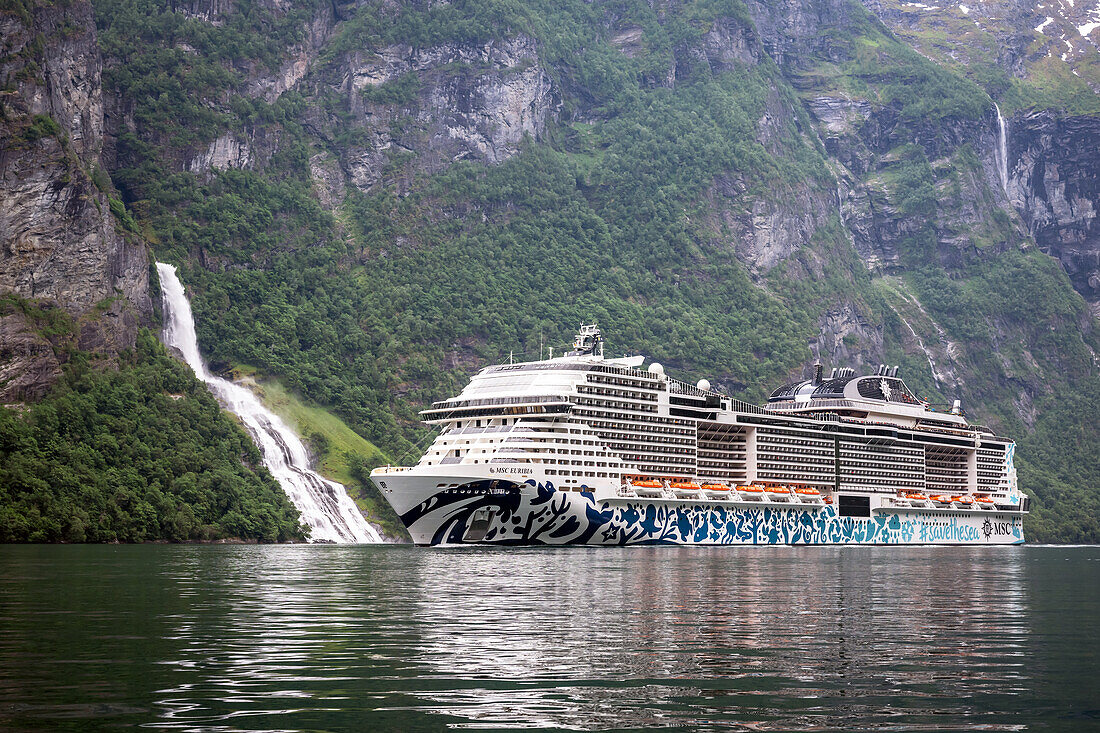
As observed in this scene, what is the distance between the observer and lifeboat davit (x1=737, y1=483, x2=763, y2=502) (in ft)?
435

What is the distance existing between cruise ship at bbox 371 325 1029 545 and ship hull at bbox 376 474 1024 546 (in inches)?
6.2

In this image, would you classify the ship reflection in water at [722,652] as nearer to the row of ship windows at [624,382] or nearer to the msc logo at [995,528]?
the row of ship windows at [624,382]

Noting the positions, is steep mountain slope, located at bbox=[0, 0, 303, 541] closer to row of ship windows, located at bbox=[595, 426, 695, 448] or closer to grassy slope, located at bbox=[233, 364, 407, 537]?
grassy slope, located at bbox=[233, 364, 407, 537]

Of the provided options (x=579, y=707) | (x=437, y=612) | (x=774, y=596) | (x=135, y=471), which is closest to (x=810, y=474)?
(x=135, y=471)

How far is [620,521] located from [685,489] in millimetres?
12987

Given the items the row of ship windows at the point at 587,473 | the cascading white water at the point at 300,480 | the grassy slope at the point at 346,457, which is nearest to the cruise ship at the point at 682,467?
the row of ship windows at the point at 587,473

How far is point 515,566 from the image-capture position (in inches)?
2862

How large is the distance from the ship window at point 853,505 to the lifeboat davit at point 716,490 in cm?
2316

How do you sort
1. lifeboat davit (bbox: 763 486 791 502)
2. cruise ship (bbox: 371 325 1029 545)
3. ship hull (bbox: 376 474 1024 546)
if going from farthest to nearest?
1. lifeboat davit (bbox: 763 486 791 502)
2. cruise ship (bbox: 371 325 1029 545)
3. ship hull (bbox: 376 474 1024 546)

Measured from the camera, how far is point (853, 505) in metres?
150

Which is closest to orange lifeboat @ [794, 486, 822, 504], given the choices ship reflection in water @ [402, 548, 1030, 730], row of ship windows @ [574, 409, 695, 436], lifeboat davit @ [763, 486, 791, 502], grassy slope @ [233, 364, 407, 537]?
lifeboat davit @ [763, 486, 791, 502]

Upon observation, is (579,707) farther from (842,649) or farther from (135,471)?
(135,471)

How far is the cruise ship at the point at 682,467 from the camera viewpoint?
347ft

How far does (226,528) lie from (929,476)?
93.1m
